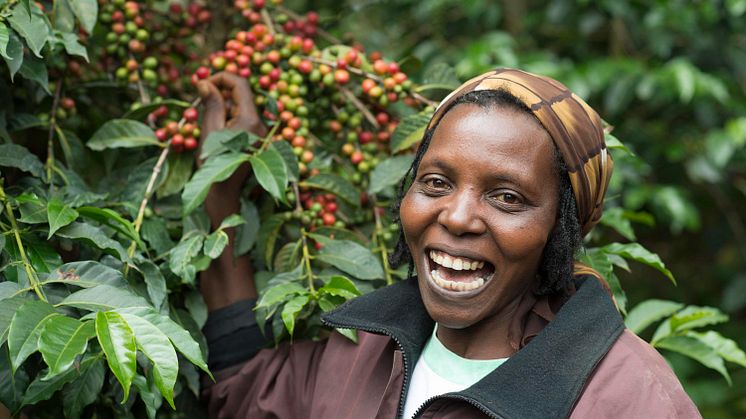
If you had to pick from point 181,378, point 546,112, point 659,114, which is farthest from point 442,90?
point 659,114

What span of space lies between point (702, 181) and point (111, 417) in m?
3.05

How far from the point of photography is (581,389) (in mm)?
1495

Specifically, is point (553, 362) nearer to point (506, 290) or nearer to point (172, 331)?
point (506, 290)

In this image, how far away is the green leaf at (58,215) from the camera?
164 cm

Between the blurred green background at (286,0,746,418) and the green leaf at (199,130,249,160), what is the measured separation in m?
1.01

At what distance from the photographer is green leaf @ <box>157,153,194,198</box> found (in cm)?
213

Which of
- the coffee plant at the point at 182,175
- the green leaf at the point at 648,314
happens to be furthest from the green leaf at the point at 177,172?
the green leaf at the point at 648,314

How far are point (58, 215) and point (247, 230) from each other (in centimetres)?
52

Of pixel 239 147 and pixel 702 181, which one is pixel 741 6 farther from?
pixel 239 147

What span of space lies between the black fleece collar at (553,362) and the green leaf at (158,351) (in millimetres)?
457

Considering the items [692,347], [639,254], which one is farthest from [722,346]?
[639,254]

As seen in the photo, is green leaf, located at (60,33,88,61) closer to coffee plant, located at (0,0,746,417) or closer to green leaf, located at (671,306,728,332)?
coffee plant, located at (0,0,746,417)

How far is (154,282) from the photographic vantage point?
1.84 m

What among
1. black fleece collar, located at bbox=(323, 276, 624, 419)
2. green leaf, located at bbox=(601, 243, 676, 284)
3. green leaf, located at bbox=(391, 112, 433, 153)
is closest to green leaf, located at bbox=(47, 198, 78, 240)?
black fleece collar, located at bbox=(323, 276, 624, 419)
